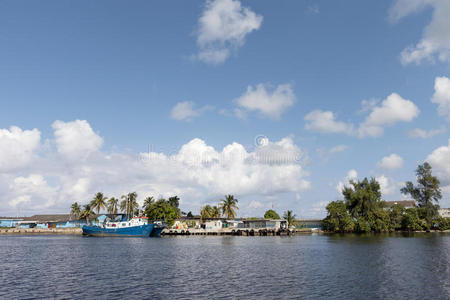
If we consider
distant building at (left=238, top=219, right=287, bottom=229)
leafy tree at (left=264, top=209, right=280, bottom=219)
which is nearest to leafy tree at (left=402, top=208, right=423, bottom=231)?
distant building at (left=238, top=219, right=287, bottom=229)

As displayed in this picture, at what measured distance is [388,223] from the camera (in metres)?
114

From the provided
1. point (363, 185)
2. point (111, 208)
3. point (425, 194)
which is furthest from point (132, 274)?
point (111, 208)

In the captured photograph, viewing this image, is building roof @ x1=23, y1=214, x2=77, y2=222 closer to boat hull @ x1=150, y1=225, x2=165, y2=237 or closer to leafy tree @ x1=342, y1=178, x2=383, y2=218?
boat hull @ x1=150, y1=225, x2=165, y2=237

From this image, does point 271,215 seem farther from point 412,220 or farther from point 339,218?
point 412,220

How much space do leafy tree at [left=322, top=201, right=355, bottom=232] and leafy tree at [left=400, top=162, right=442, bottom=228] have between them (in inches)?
982

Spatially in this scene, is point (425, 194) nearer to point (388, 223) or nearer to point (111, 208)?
point (388, 223)

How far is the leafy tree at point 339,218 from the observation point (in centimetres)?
11256

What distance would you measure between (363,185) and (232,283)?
9996 cm

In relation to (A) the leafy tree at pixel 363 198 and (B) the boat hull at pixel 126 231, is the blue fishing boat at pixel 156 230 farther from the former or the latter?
(A) the leafy tree at pixel 363 198

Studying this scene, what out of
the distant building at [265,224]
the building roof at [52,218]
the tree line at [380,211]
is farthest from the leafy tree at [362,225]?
the building roof at [52,218]

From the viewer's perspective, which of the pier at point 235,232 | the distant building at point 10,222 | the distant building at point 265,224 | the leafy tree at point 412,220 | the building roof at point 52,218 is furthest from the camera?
the distant building at point 10,222

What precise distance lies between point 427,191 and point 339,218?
31.8 metres

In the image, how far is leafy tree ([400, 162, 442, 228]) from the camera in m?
115

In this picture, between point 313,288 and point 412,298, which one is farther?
point 313,288
